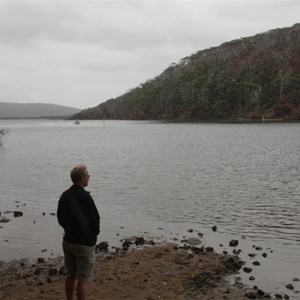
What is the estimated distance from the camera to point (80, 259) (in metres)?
8.00

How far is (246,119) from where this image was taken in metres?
164

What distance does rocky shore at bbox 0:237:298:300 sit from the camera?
10320mm

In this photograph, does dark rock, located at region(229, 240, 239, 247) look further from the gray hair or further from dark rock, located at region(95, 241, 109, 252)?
the gray hair

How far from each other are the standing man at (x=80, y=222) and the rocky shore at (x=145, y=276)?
2.21 metres

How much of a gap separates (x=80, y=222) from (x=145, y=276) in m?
4.32

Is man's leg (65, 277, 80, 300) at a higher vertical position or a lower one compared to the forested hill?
lower

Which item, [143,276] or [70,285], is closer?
[70,285]

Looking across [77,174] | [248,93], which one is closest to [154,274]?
[77,174]

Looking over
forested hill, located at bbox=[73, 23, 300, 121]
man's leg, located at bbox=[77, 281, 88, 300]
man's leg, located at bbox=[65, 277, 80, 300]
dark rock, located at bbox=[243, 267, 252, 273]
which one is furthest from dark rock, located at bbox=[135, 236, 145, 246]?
forested hill, located at bbox=[73, 23, 300, 121]

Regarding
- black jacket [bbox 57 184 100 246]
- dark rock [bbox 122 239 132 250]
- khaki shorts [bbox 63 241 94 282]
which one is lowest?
dark rock [bbox 122 239 132 250]

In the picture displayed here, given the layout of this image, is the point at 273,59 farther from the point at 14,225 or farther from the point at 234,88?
the point at 14,225

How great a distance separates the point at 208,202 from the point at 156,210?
3.43m

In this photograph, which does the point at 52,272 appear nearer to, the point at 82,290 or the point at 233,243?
the point at 82,290

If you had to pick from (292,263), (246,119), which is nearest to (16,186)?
(292,263)
